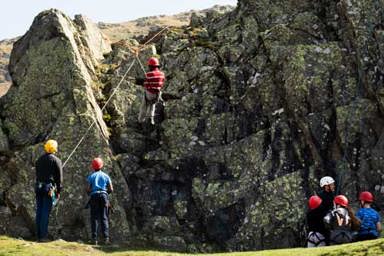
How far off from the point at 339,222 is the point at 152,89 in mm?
11557

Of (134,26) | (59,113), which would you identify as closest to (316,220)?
(59,113)

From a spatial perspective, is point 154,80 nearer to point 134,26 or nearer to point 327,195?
point 327,195

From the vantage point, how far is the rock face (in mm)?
28125

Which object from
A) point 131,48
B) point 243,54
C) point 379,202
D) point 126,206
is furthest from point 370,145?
point 131,48

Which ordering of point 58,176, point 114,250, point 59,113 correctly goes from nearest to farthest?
point 114,250
point 58,176
point 59,113

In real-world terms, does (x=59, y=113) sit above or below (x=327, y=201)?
above

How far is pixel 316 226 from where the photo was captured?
2397 centimetres

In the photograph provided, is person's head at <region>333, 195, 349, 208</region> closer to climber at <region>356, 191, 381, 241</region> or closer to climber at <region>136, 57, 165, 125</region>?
climber at <region>356, 191, 381, 241</region>

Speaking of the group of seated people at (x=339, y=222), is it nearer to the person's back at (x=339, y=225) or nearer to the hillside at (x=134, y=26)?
the person's back at (x=339, y=225)

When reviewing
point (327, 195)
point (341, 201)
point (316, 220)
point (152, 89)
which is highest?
point (152, 89)

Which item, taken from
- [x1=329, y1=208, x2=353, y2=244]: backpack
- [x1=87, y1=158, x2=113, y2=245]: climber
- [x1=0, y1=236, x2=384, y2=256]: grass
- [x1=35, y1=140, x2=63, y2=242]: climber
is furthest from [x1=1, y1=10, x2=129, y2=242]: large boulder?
[x1=329, y1=208, x2=353, y2=244]: backpack

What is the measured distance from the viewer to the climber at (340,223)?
74.5ft

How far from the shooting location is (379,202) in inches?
1069

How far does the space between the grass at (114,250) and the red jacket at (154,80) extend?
26.5 feet
